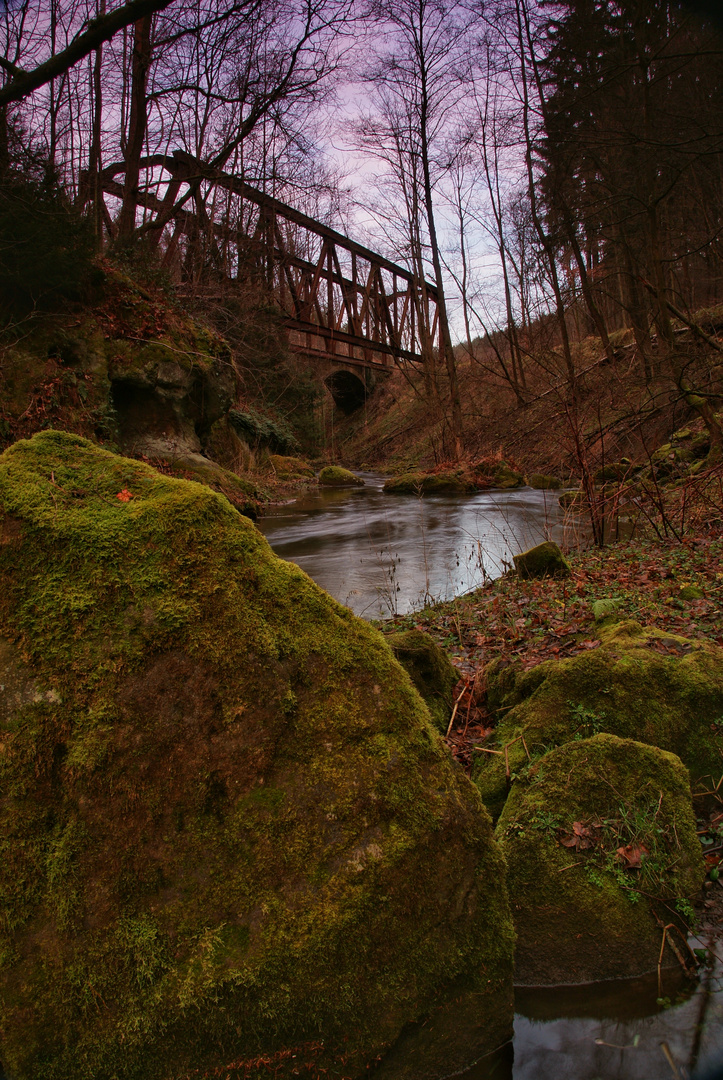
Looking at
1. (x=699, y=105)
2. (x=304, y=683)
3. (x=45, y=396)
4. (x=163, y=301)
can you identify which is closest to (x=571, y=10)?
(x=699, y=105)

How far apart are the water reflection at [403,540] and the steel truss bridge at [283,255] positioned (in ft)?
30.5

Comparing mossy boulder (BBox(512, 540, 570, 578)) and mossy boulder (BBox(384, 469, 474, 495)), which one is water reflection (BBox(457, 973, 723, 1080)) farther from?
mossy boulder (BBox(384, 469, 474, 495))

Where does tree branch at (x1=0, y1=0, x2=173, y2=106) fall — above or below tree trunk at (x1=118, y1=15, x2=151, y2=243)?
below

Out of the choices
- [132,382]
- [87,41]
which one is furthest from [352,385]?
[87,41]

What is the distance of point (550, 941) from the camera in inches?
79.6

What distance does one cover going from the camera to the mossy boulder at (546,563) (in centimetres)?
682

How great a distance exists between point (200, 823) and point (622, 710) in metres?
2.13

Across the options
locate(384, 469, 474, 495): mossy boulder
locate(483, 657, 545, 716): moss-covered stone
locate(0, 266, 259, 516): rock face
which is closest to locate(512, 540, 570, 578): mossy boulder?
locate(483, 657, 545, 716): moss-covered stone

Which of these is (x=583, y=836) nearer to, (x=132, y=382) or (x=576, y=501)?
(x=576, y=501)

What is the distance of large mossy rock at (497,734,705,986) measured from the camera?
78.8 inches

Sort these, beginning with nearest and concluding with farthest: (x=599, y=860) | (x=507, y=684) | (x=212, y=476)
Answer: (x=599, y=860) < (x=507, y=684) < (x=212, y=476)

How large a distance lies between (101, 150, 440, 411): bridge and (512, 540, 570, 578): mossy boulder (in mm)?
14009

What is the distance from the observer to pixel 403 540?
12.1 metres

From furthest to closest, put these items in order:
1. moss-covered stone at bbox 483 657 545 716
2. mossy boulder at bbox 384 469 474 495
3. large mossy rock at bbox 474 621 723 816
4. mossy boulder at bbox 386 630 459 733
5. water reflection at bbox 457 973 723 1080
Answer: mossy boulder at bbox 384 469 474 495
mossy boulder at bbox 386 630 459 733
moss-covered stone at bbox 483 657 545 716
large mossy rock at bbox 474 621 723 816
water reflection at bbox 457 973 723 1080
